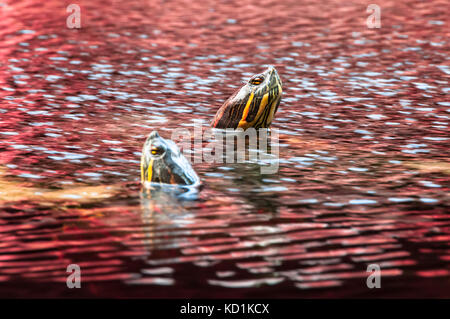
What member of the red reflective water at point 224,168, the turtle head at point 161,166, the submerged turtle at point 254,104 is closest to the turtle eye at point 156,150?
the turtle head at point 161,166

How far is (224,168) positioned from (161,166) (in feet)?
5.44

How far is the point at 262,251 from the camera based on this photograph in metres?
8.47

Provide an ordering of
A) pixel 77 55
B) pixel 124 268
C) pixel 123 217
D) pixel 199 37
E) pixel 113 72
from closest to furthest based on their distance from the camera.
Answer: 1. pixel 124 268
2. pixel 123 217
3. pixel 113 72
4. pixel 77 55
5. pixel 199 37

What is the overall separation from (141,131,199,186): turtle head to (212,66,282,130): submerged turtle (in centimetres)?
444

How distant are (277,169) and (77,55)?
483 inches

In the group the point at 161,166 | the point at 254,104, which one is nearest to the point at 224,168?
the point at 161,166

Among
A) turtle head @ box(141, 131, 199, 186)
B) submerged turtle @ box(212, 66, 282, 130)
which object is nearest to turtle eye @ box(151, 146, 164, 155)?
turtle head @ box(141, 131, 199, 186)

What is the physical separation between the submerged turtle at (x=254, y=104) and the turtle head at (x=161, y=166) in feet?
14.6

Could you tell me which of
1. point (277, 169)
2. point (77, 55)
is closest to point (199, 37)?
point (77, 55)

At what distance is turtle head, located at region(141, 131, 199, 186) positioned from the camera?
438 inches

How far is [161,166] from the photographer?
439 inches

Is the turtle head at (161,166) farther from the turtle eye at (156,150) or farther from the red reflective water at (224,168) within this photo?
the red reflective water at (224,168)
